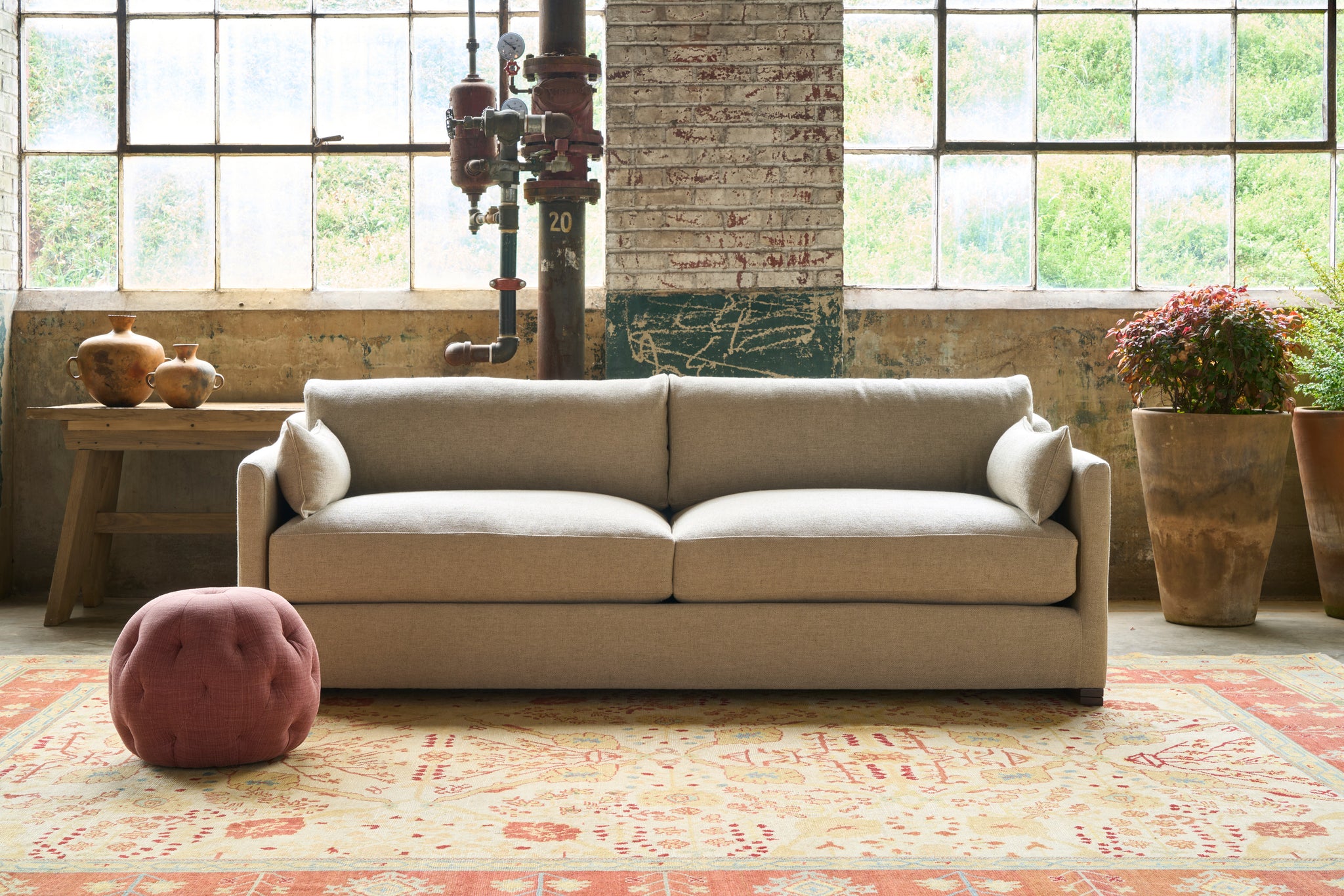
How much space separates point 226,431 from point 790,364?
2.05 metres

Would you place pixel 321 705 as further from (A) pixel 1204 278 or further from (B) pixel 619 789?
(A) pixel 1204 278

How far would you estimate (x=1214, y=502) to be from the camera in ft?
12.6

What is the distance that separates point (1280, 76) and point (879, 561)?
3.15 m

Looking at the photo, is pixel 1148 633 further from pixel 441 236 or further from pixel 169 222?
pixel 169 222

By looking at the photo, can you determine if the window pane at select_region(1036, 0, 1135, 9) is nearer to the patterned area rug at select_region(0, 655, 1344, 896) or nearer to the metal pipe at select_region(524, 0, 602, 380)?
the metal pipe at select_region(524, 0, 602, 380)

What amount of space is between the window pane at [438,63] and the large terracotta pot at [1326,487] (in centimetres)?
331

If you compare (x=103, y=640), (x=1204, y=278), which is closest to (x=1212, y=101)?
(x=1204, y=278)

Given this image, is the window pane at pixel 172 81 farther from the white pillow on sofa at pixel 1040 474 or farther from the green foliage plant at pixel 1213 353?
the green foliage plant at pixel 1213 353

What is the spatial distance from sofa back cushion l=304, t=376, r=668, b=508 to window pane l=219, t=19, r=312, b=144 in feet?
5.54

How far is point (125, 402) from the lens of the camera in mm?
Result: 4051

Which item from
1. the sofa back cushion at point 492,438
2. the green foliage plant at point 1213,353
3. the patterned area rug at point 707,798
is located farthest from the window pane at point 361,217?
the green foliage plant at point 1213,353

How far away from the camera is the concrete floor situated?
11.8 feet

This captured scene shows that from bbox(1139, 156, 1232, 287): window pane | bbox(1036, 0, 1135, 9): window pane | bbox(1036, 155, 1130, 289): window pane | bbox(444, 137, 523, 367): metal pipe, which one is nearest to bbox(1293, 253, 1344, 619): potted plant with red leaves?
bbox(1139, 156, 1232, 287): window pane

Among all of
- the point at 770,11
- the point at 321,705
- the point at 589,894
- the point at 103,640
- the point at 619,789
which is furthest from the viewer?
the point at 770,11
